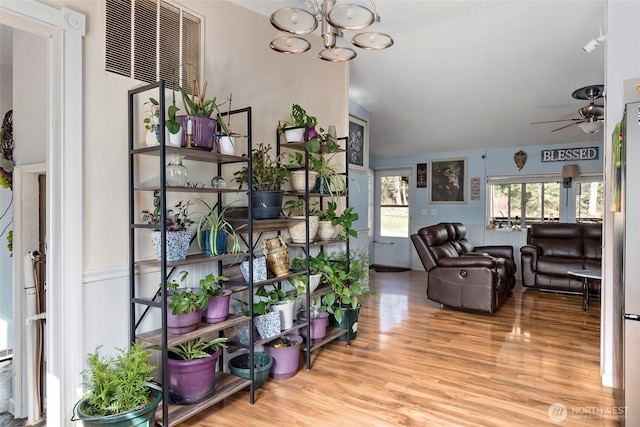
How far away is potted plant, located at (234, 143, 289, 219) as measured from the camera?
2666 millimetres

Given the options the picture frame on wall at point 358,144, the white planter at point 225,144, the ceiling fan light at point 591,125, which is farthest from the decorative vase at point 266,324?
the ceiling fan light at point 591,125

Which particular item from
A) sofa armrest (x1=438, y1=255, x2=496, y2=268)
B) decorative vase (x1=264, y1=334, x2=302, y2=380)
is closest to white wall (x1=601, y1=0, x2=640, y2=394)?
sofa armrest (x1=438, y1=255, x2=496, y2=268)

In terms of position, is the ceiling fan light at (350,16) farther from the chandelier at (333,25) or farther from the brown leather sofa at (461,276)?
the brown leather sofa at (461,276)

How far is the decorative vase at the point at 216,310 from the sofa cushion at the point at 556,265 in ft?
15.4

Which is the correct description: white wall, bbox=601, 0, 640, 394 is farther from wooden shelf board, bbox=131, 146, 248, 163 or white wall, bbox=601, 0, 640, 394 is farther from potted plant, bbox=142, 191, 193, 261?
potted plant, bbox=142, 191, 193, 261

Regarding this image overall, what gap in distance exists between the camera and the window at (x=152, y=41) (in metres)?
2.21

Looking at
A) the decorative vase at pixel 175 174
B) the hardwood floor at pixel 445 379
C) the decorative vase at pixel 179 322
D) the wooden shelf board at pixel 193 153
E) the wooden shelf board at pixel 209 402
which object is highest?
the wooden shelf board at pixel 193 153

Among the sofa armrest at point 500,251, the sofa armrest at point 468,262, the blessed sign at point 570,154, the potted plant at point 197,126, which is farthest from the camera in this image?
the blessed sign at point 570,154

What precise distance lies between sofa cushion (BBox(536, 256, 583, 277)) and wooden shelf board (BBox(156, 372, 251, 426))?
15.1 ft

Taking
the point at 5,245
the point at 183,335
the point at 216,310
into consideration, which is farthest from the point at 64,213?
the point at 5,245

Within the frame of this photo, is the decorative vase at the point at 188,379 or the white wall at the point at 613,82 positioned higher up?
the white wall at the point at 613,82

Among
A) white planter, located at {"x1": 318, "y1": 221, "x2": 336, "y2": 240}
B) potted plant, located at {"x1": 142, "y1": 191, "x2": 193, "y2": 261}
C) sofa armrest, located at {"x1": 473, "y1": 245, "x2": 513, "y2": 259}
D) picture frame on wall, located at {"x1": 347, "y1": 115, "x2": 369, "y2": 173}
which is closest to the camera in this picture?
potted plant, located at {"x1": 142, "y1": 191, "x2": 193, "y2": 261}

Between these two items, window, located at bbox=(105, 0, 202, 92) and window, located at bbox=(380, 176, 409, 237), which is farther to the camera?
window, located at bbox=(380, 176, 409, 237)

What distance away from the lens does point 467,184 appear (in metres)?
7.19
